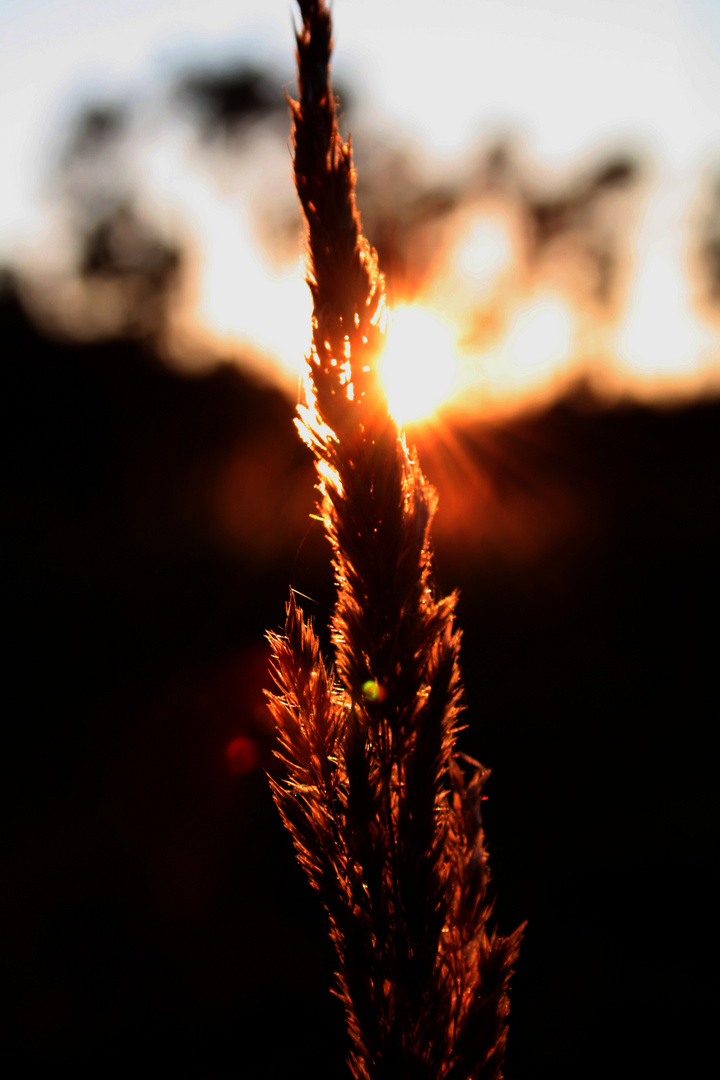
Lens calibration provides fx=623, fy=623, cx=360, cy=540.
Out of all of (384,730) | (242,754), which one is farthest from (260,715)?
(384,730)

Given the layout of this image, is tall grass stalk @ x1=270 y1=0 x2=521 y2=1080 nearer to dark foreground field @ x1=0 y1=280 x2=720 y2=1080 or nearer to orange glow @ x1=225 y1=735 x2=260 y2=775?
dark foreground field @ x1=0 y1=280 x2=720 y2=1080

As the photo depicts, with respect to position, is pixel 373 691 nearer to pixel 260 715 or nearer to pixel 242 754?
pixel 260 715

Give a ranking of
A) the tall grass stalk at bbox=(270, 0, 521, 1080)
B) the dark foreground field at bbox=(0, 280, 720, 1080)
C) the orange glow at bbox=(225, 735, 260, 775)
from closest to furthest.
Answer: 1. the tall grass stalk at bbox=(270, 0, 521, 1080)
2. the dark foreground field at bbox=(0, 280, 720, 1080)
3. the orange glow at bbox=(225, 735, 260, 775)

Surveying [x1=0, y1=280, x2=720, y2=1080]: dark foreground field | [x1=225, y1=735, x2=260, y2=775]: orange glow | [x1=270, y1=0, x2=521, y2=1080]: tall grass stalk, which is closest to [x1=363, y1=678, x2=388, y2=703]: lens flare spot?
[x1=270, y1=0, x2=521, y2=1080]: tall grass stalk

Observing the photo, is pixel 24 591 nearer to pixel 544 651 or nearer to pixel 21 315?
pixel 21 315

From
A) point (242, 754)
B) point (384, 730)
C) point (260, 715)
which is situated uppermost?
point (260, 715)
